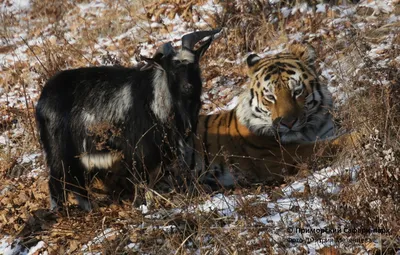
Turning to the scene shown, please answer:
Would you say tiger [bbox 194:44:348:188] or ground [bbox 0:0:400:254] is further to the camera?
tiger [bbox 194:44:348:188]

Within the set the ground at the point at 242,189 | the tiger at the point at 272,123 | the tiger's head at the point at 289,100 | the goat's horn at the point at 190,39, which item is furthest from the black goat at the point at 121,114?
the tiger's head at the point at 289,100

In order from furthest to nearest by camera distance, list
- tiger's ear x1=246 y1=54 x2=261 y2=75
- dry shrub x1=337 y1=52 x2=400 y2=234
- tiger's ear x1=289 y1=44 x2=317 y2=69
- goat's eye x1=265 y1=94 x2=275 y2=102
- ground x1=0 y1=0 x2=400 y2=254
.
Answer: tiger's ear x1=246 y1=54 x2=261 y2=75
tiger's ear x1=289 y1=44 x2=317 y2=69
goat's eye x1=265 y1=94 x2=275 y2=102
ground x1=0 y1=0 x2=400 y2=254
dry shrub x1=337 y1=52 x2=400 y2=234

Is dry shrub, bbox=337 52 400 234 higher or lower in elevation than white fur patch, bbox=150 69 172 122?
lower

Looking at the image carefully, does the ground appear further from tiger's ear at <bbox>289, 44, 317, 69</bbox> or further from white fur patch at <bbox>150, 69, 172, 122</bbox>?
white fur patch at <bbox>150, 69, 172, 122</bbox>

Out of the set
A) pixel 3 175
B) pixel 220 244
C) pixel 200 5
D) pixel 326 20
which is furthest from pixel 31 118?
pixel 220 244

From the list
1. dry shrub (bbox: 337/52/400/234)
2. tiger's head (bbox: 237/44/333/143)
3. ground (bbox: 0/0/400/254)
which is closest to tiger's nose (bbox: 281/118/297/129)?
tiger's head (bbox: 237/44/333/143)

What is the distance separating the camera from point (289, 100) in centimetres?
609

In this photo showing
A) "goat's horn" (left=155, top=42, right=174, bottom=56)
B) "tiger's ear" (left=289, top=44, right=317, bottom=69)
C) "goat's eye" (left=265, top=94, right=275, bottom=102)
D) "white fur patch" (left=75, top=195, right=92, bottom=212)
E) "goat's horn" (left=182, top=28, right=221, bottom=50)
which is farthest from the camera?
"tiger's ear" (left=289, top=44, right=317, bottom=69)

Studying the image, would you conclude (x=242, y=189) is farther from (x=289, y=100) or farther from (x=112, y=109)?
(x=112, y=109)

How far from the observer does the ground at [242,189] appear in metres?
4.11

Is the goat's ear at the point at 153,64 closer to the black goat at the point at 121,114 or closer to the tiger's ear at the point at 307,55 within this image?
the black goat at the point at 121,114

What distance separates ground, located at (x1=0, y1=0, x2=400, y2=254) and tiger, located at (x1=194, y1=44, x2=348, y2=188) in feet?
1.09

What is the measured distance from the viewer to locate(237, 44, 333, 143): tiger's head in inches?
240

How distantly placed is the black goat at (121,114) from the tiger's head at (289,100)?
0.85m
